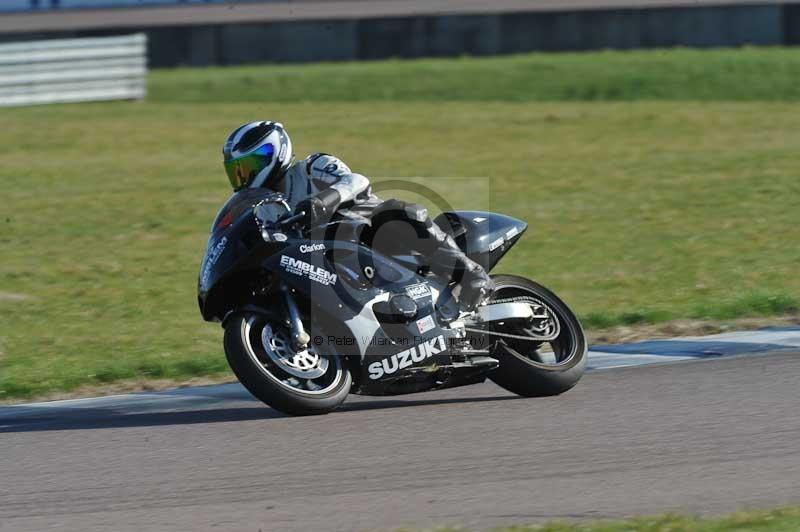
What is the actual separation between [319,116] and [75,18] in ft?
43.9

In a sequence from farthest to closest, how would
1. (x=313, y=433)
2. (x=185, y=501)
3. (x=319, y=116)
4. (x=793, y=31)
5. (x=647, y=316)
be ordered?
(x=793, y=31), (x=319, y=116), (x=647, y=316), (x=313, y=433), (x=185, y=501)

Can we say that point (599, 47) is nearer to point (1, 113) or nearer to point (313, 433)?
point (1, 113)

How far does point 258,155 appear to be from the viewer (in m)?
6.65

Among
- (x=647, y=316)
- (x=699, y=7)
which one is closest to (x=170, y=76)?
(x=699, y=7)

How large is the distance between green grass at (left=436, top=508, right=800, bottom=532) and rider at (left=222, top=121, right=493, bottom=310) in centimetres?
215

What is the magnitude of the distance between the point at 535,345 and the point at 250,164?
183 centimetres

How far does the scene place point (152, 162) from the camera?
60.0ft

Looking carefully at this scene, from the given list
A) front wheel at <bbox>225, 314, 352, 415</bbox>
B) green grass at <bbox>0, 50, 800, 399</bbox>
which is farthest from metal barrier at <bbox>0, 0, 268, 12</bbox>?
front wheel at <bbox>225, 314, 352, 415</bbox>

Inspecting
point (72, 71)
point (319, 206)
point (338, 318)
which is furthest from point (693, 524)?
point (72, 71)

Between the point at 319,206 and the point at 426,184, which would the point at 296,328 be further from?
the point at 426,184

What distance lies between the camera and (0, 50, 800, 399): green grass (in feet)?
31.1

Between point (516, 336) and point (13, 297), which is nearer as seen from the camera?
point (516, 336)

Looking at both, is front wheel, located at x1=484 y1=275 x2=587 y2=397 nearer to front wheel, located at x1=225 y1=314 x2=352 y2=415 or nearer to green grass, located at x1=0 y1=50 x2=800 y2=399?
front wheel, located at x1=225 y1=314 x2=352 y2=415

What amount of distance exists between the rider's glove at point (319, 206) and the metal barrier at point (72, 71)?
18.1 meters
